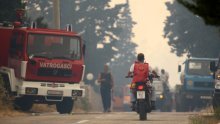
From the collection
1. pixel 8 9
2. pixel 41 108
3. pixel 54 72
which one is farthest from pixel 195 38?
pixel 54 72

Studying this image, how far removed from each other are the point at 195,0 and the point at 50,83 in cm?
1453

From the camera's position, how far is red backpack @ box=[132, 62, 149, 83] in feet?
64.6

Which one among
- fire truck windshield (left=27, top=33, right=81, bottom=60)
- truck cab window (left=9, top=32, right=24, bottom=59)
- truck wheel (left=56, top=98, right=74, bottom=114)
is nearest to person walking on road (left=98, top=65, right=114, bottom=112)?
truck wheel (left=56, top=98, right=74, bottom=114)

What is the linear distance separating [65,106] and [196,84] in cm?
1168

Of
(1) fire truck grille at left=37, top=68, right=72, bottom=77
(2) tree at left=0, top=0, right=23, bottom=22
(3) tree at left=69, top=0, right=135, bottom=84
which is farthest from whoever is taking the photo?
(3) tree at left=69, top=0, right=135, bottom=84

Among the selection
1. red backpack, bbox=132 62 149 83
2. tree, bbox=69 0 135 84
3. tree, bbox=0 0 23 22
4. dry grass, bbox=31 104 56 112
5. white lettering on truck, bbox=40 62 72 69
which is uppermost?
tree, bbox=69 0 135 84

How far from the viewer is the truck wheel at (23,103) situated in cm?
2417

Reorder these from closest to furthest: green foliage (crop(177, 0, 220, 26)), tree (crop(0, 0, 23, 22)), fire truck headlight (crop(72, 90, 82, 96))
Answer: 1. green foliage (crop(177, 0, 220, 26))
2. fire truck headlight (crop(72, 90, 82, 96))
3. tree (crop(0, 0, 23, 22))

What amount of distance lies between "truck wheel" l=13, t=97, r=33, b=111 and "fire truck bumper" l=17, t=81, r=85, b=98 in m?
0.81

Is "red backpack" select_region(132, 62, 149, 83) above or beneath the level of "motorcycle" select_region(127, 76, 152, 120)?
above

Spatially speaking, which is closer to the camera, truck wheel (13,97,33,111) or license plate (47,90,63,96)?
license plate (47,90,63,96)

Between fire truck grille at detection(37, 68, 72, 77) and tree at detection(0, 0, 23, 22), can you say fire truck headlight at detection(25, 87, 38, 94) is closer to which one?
fire truck grille at detection(37, 68, 72, 77)

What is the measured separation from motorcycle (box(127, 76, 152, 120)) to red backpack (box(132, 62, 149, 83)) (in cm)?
11

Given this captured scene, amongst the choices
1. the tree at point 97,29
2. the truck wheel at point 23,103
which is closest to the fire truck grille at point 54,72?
the truck wheel at point 23,103
